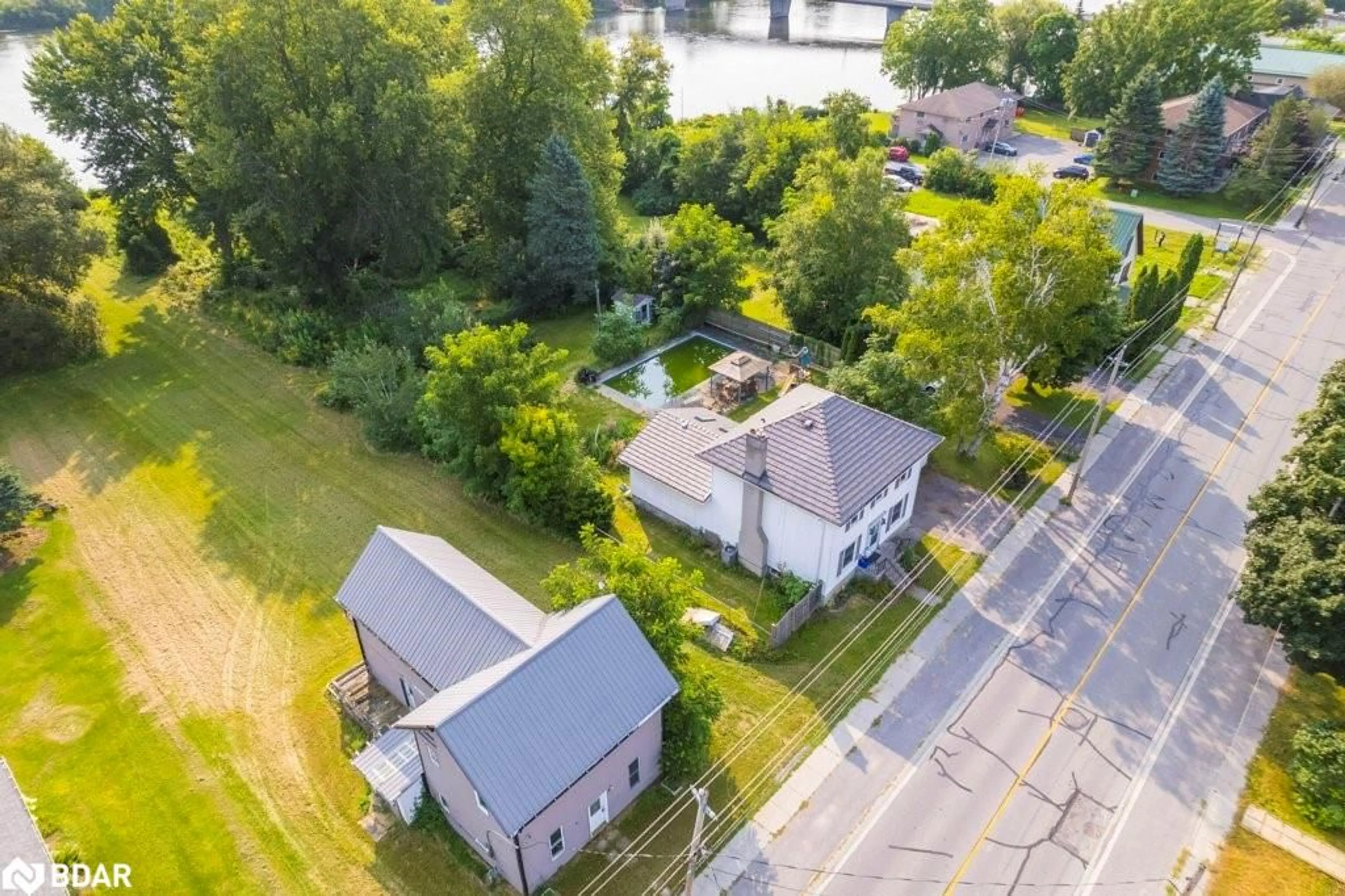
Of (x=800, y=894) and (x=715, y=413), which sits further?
(x=715, y=413)

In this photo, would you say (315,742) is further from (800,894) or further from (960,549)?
(960,549)

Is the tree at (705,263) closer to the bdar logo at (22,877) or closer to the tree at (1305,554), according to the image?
the tree at (1305,554)

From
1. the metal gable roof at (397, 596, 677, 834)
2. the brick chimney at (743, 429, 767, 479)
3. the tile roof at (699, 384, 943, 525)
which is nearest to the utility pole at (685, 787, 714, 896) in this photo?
→ the metal gable roof at (397, 596, 677, 834)

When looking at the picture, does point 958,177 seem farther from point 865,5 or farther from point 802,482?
point 865,5

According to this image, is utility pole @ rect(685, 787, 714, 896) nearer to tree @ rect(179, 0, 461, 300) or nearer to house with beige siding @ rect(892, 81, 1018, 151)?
tree @ rect(179, 0, 461, 300)

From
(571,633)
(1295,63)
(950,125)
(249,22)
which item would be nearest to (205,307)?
(249,22)

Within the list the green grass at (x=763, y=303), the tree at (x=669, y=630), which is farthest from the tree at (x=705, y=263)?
the tree at (x=669, y=630)
